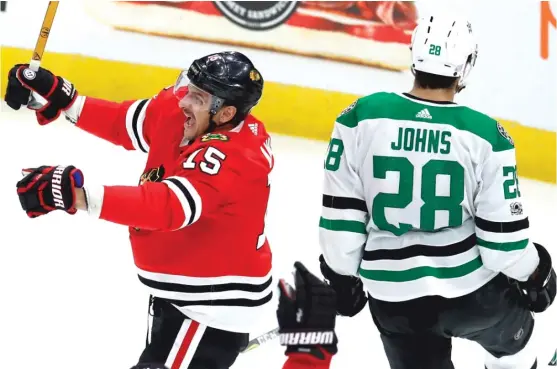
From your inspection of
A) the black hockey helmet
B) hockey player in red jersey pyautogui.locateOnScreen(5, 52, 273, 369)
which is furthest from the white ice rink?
the black hockey helmet

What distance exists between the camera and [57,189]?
1.75 metres

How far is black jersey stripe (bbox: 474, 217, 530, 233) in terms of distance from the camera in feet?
6.48

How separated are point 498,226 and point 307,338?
0.83m

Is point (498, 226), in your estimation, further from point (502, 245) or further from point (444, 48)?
point (444, 48)

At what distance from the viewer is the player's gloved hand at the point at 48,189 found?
1752 mm

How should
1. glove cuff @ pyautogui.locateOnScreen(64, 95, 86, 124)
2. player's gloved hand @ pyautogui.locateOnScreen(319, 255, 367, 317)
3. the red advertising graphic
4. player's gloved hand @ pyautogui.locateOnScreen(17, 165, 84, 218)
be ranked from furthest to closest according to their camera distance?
the red advertising graphic
glove cuff @ pyautogui.locateOnScreen(64, 95, 86, 124)
player's gloved hand @ pyautogui.locateOnScreen(319, 255, 367, 317)
player's gloved hand @ pyautogui.locateOnScreen(17, 165, 84, 218)

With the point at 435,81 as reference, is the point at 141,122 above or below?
below

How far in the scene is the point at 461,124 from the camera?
1928 millimetres

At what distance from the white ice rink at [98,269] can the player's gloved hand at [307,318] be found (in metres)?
1.23

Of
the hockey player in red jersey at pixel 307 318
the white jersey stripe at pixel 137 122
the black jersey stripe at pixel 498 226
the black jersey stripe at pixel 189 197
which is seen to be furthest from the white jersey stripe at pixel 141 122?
the hockey player in red jersey at pixel 307 318

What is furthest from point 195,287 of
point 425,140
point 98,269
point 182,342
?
point 98,269

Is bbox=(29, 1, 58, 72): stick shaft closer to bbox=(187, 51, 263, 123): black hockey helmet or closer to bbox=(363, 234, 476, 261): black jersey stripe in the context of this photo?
bbox=(187, 51, 263, 123): black hockey helmet

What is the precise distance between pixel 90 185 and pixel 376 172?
59 cm

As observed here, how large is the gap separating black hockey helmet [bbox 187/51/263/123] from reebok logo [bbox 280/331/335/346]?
0.84m
